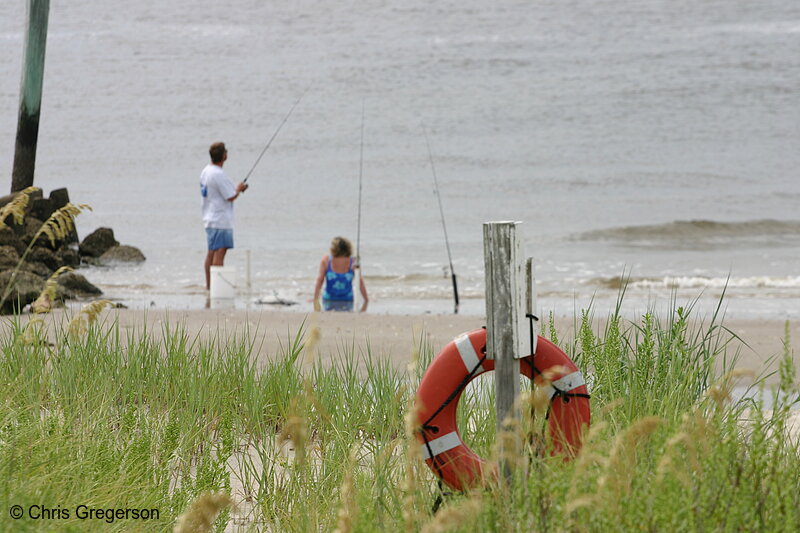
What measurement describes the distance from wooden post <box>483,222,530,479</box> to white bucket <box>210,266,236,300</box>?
7720mm

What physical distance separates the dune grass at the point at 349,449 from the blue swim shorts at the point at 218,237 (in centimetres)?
594

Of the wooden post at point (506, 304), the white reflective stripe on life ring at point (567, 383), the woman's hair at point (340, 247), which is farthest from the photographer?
the woman's hair at point (340, 247)

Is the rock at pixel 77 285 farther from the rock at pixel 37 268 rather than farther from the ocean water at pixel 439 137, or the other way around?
the ocean water at pixel 439 137

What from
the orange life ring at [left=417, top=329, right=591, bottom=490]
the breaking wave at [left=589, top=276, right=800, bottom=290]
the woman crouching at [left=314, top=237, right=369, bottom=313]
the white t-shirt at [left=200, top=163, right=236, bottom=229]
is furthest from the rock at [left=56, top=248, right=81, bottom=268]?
the orange life ring at [left=417, top=329, right=591, bottom=490]

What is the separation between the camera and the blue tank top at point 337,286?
32.7 ft

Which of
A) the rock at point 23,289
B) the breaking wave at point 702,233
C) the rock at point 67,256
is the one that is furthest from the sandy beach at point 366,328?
the breaking wave at point 702,233

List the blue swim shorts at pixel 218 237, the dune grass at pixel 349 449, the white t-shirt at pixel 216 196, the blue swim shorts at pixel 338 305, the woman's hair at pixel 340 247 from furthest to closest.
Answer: the blue swim shorts at pixel 218 237
the white t-shirt at pixel 216 196
the blue swim shorts at pixel 338 305
the woman's hair at pixel 340 247
the dune grass at pixel 349 449

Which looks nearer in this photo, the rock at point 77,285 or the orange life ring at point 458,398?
the orange life ring at point 458,398

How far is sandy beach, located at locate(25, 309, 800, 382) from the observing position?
23.8ft

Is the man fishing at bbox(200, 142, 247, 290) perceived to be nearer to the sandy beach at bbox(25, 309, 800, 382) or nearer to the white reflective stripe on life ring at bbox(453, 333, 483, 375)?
the sandy beach at bbox(25, 309, 800, 382)

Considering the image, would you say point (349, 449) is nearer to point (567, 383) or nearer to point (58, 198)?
point (567, 383)

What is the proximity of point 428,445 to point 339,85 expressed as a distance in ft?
118

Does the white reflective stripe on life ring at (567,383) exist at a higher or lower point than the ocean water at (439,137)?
lower

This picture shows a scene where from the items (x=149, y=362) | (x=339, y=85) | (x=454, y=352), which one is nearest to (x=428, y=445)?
(x=454, y=352)
